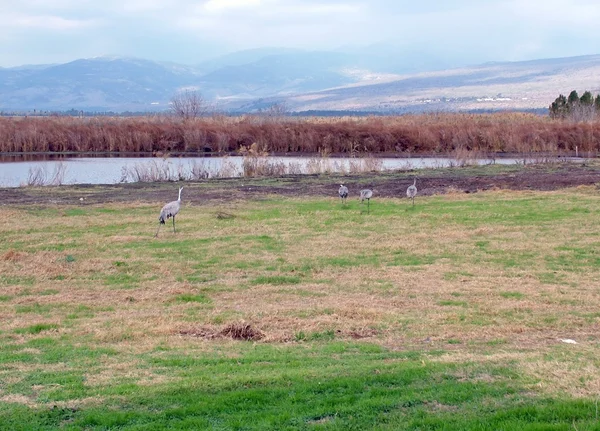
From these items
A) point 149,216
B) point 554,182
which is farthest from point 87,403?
point 554,182

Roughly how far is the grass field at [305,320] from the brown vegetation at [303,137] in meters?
31.9

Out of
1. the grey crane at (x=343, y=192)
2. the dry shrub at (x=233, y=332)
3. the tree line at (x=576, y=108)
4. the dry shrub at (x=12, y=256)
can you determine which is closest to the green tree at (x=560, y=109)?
the tree line at (x=576, y=108)

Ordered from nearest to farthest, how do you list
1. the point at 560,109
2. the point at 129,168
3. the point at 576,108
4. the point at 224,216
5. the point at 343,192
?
the point at 224,216, the point at 343,192, the point at 129,168, the point at 576,108, the point at 560,109

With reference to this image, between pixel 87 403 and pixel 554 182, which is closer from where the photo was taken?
pixel 87 403

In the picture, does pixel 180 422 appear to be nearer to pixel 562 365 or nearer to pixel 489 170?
pixel 562 365

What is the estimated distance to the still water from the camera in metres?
38.6

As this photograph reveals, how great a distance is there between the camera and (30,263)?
16.9 meters

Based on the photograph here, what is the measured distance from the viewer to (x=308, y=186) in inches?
1310

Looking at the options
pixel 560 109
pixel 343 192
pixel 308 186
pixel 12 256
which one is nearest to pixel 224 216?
pixel 343 192

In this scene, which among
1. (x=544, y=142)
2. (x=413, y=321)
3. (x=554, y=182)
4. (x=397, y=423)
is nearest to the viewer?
(x=397, y=423)

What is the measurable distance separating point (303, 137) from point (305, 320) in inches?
1810

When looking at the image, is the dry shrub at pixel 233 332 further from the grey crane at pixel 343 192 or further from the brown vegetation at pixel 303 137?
the brown vegetation at pixel 303 137

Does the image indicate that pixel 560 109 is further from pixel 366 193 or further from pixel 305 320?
pixel 305 320

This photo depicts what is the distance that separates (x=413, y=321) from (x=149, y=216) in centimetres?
1432
